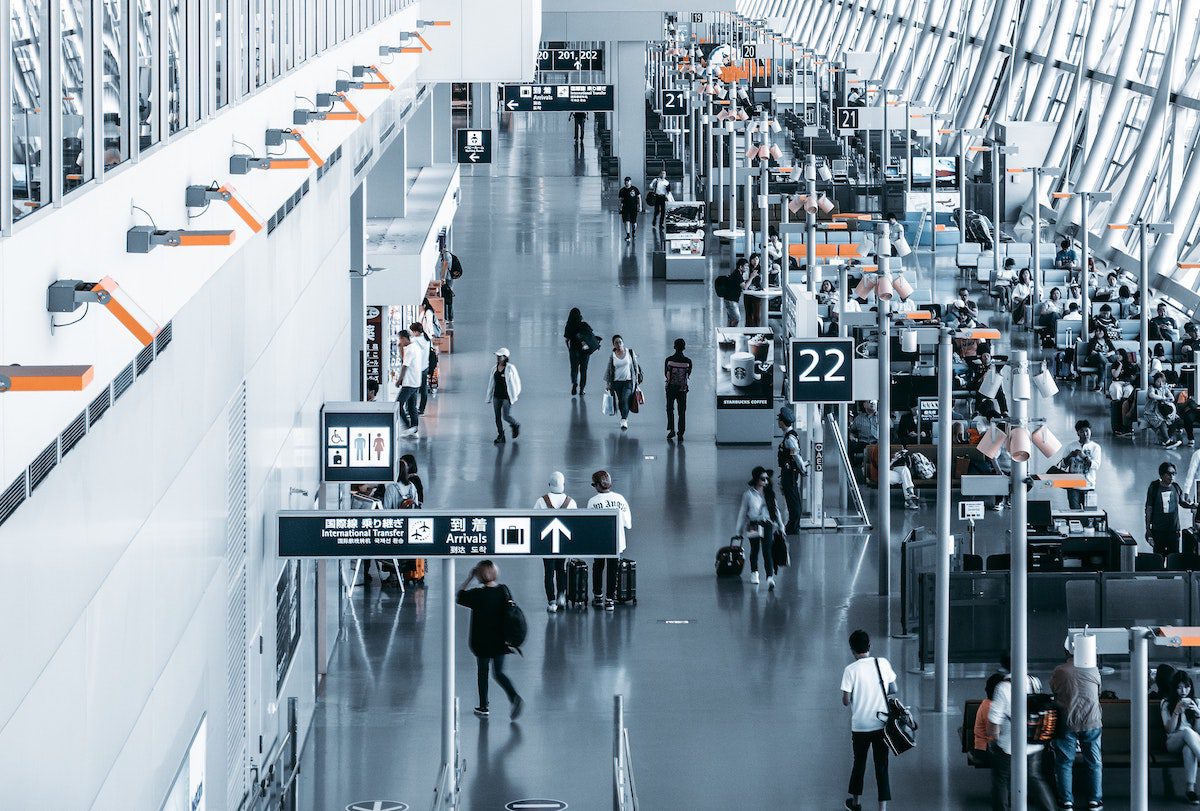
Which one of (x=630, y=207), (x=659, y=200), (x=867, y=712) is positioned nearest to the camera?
(x=867, y=712)

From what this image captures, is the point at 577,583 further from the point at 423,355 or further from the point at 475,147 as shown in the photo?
the point at 475,147

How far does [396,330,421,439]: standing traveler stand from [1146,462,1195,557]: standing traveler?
33.7ft

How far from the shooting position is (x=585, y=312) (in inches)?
1442

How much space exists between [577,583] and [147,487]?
383 inches

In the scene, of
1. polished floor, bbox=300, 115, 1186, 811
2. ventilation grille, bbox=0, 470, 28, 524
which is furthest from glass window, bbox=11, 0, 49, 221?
polished floor, bbox=300, 115, 1186, 811

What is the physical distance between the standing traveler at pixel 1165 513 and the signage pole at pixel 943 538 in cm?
468

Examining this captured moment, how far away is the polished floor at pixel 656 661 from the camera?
47.8 feet

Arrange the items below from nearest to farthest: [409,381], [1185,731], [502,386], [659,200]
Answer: [1185,731], [502,386], [409,381], [659,200]

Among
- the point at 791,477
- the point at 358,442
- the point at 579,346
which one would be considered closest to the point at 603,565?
the point at 791,477

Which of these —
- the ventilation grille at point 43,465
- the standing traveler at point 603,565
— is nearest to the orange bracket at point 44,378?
the ventilation grille at point 43,465

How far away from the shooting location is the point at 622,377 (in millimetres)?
26828

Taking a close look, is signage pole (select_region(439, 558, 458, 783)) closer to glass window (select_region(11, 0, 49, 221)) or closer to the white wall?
the white wall

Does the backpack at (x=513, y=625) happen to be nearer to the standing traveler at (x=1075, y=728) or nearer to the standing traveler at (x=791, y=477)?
the standing traveler at (x=1075, y=728)

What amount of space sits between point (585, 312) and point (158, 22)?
2752 cm
